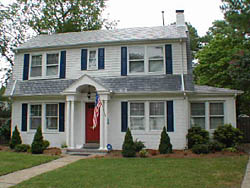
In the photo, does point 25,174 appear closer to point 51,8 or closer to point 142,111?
point 142,111

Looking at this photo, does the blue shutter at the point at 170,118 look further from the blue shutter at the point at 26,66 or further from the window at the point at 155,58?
the blue shutter at the point at 26,66

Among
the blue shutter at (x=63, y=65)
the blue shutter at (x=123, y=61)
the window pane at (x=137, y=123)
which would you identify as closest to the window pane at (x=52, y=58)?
the blue shutter at (x=63, y=65)

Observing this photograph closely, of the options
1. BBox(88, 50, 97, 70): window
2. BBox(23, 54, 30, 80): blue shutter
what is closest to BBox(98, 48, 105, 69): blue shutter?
BBox(88, 50, 97, 70): window

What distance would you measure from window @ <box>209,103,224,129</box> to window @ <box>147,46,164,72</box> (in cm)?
350

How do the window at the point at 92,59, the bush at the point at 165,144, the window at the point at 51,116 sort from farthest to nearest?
the window at the point at 51,116 < the window at the point at 92,59 < the bush at the point at 165,144

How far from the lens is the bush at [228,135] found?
12.1m

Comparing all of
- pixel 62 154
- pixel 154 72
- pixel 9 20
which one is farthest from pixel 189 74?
pixel 9 20

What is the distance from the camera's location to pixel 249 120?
16500mm

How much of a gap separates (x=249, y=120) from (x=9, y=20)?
73.0 feet

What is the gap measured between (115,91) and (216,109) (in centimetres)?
555

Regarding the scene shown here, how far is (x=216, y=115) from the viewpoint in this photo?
43.7ft

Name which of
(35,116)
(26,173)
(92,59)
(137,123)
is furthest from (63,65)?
(26,173)

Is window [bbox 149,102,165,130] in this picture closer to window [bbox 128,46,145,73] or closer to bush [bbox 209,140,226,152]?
window [bbox 128,46,145,73]

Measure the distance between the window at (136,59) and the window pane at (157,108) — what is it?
2.07 m
